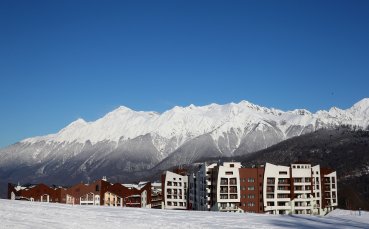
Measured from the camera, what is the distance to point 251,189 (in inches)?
4889

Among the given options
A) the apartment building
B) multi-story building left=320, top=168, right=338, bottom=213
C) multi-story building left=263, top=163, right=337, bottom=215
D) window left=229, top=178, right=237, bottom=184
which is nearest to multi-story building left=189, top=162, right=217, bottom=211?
window left=229, top=178, right=237, bottom=184

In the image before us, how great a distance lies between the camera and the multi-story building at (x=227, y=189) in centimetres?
12212

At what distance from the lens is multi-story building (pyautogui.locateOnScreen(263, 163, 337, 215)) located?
124 meters

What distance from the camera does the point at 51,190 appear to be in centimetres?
A: 15712

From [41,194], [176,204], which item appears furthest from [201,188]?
[41,194]

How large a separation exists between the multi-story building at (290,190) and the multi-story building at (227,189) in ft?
24.2

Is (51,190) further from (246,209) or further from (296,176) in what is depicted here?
(296,176)

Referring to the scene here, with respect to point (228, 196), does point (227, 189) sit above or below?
above

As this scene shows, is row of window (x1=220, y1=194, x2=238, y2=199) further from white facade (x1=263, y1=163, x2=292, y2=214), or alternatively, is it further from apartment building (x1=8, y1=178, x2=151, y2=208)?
apartment building (x1=8, y1=178, x2=151, y2=208)

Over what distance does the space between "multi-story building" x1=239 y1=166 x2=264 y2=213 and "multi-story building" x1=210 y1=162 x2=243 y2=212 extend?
1445mm

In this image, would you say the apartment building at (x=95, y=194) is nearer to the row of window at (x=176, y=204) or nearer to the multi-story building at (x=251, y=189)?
the row of window at (x=176, y=204)

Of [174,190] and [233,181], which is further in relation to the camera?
[174,190]

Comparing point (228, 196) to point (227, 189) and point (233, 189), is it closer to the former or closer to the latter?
point (227, 189)

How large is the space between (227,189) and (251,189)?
6.51 meters
